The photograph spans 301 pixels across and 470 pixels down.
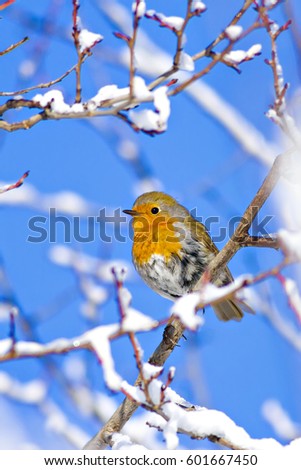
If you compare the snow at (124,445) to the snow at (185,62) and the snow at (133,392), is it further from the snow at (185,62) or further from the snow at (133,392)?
the snow at (185,62)

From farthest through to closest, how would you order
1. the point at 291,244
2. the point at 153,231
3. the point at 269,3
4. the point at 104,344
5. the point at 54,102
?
1. the point at 153,231
2. the point at 269,3
3. the point at 54,102
4. the point at 104,344
5. the point at 291,244

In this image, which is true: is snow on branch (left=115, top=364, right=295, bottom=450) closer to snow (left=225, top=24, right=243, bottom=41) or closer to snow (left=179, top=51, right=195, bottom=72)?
snow (left=179, top=51, right=195, bottom=72)

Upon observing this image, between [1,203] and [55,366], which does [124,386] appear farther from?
[1,203]

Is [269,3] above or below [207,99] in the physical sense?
below

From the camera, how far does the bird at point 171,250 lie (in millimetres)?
5152

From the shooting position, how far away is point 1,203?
6840 mm

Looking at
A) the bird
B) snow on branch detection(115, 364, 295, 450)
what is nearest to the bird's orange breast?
the bird

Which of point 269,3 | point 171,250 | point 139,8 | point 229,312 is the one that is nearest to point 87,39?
point 139,8

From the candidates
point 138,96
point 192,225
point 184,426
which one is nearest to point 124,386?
point 184,426

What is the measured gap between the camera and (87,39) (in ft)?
8.17

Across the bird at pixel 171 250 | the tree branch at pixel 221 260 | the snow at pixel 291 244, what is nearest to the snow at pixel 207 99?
the bird at pixel 171 250

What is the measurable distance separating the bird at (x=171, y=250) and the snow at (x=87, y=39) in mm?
2676

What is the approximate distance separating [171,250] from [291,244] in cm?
341

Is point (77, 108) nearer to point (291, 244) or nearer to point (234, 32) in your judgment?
point (234, 32)
